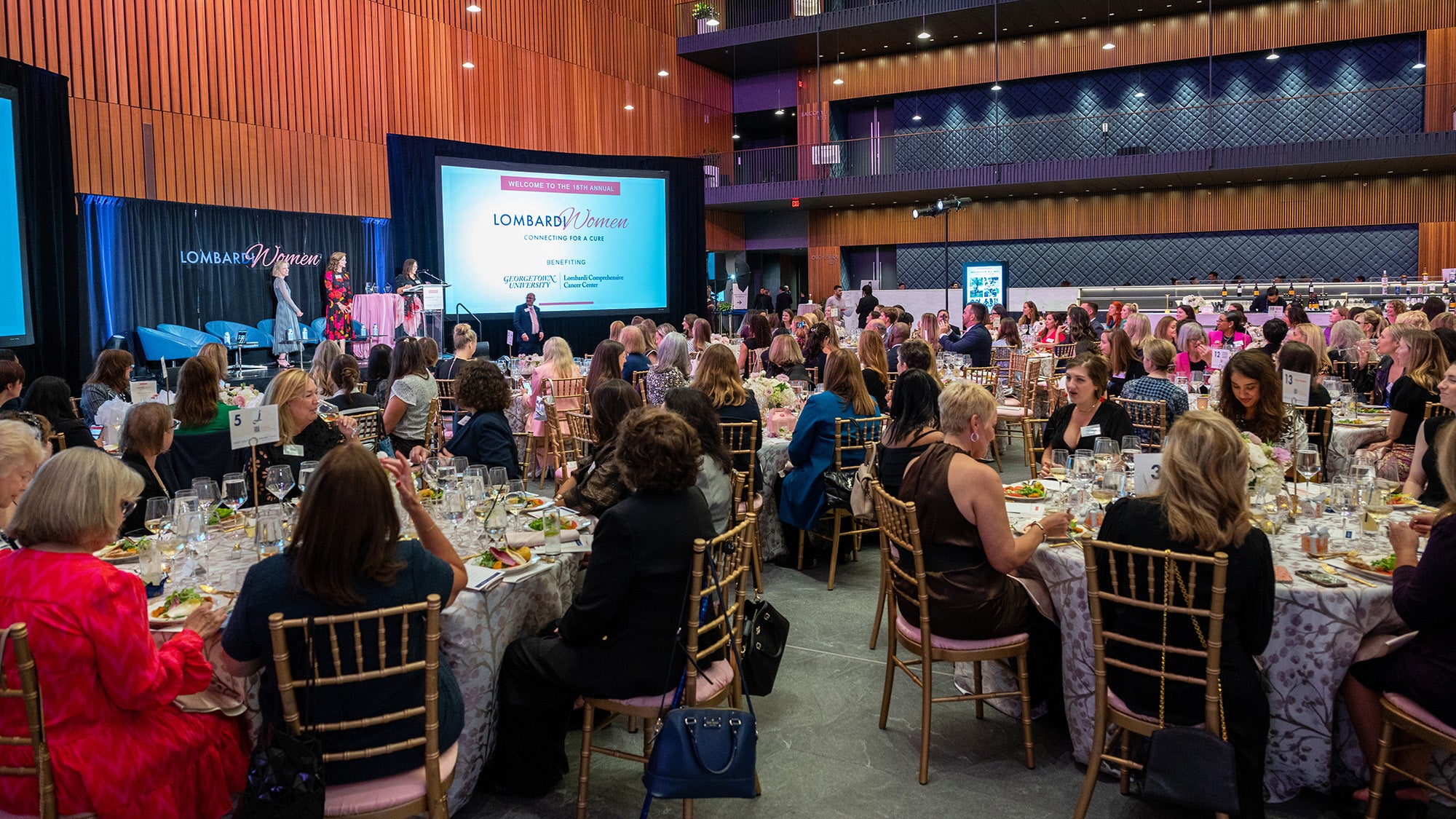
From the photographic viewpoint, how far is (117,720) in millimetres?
2252

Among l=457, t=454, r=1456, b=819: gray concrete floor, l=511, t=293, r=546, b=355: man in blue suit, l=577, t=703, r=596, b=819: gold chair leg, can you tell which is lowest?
l=457, t=454, r=1456, b=819: gray concrete floor

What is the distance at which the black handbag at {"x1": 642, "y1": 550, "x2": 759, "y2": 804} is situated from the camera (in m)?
2.38

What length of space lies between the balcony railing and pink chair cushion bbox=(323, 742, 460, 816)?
19259mm

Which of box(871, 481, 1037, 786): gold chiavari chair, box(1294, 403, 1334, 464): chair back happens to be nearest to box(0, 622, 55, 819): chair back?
box(871, 481, 1037, 786): gold chiavari chair

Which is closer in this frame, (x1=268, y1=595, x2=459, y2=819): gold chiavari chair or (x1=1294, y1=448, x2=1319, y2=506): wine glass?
(x1=268, y1=595, x2=459, y2=819): gold chiavari chair

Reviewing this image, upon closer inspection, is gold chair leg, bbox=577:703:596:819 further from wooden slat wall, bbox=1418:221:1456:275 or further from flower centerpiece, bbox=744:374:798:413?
wooden slat wall, bbox=1418:221:1456:275

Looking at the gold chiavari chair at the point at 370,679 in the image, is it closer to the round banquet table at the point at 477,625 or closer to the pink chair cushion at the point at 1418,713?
the round banquet table at the point at 477,625

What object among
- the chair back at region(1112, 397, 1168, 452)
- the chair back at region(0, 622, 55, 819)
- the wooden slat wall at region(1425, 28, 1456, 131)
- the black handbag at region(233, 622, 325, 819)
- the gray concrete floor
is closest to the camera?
the chair back at region(0, 622, 55, 819)

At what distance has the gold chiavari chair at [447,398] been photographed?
7.49 meters

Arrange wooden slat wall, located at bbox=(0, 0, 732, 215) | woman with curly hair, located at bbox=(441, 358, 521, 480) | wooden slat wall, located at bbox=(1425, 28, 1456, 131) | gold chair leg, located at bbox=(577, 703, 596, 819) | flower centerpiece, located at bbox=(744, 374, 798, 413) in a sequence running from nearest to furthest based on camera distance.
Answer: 1. gold chair leg, located at bbox=(577, 703, 596, 819)
2. woman with curly hair, located at bbox=(441, 358, 521, 480)
3. flower centerpiece, located at bbox=(744, 374, 798, 413)
4. wooden slat wall, located at bbox=(0, 0, 732, 215)
5. wooden slat wall, located at bbox=(1425, 28, 1456, 131)

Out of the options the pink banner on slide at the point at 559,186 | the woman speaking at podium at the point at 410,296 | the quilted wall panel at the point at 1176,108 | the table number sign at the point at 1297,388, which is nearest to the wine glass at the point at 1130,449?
the table number sign at the point at 1297,388

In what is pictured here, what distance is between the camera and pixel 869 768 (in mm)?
3322

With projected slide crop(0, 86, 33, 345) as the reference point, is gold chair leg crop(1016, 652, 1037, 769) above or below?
below

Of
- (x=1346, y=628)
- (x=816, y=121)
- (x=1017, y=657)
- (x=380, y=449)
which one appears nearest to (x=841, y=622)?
(x=1017, y=657)
